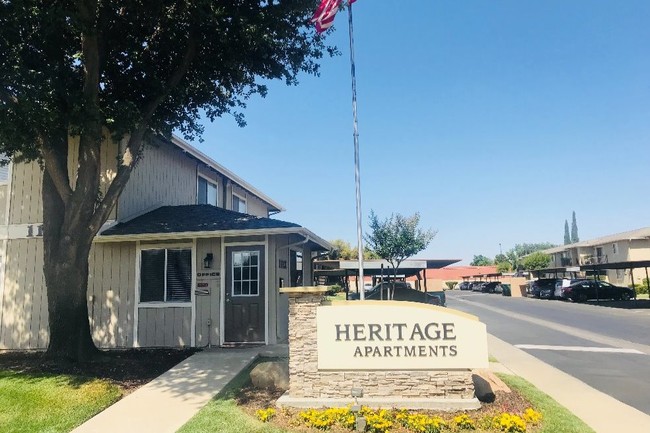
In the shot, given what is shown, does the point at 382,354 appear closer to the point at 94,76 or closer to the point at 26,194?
the point at 94,76

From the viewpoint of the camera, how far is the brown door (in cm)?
1137

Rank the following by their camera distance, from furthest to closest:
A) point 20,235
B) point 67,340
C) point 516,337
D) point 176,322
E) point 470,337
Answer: point 516,337 < point 20,235 < point 176,322 < point 67,340 < point 470,337

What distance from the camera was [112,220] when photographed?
40.3 feet

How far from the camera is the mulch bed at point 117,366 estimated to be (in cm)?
831

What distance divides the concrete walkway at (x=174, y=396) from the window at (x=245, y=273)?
175 cm

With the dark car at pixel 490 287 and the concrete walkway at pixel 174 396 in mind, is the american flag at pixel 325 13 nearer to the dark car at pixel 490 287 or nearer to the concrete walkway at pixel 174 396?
the concrete walkway at pixel 174 396

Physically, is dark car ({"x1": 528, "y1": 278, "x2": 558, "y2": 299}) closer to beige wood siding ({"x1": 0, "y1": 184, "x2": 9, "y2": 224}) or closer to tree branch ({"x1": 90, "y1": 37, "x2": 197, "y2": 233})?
tree branch ({"x1": 90, "y1": 37, "x2": 197, "y2": 233})

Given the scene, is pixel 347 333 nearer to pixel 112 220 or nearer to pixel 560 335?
pixel 112 220

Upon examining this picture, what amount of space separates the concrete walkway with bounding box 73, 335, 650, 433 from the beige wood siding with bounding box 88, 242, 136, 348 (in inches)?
113

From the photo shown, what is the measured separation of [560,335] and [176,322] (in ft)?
38.4

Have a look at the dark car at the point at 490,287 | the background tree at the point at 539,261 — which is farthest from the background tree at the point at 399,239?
the background tree at the point at 539,261

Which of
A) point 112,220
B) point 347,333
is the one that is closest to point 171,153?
point 112,220

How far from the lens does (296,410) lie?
6328mm

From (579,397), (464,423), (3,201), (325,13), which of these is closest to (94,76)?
(325,13)
